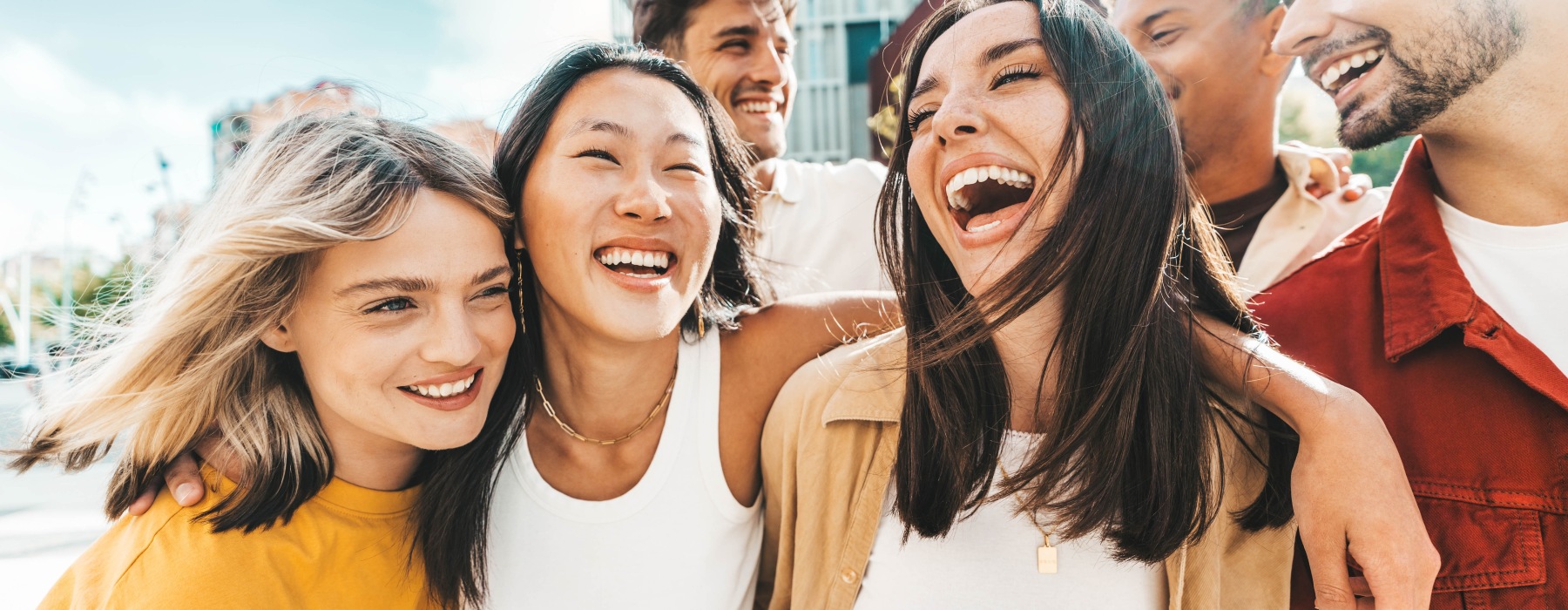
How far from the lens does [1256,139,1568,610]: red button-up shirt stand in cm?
180

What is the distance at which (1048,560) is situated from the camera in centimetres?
194

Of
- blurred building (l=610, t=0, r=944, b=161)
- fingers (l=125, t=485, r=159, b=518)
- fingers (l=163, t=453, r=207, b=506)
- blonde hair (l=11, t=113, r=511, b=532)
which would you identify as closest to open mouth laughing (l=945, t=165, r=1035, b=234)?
blonde hair (l=11, t=113, r=511, b=532)

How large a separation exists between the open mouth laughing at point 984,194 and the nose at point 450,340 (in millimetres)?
1181

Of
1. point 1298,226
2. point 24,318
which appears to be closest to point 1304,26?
point 1298,226

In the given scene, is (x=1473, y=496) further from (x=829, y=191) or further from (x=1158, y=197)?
(x=829, y=191)

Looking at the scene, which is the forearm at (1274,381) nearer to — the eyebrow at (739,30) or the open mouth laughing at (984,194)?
the open mouth laughing at (984,194)

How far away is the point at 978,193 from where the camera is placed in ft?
7.60

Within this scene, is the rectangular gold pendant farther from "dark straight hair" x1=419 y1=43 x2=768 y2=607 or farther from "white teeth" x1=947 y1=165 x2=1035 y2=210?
"dark straight hair" x1=419 y1=43 x2=768 y2=607

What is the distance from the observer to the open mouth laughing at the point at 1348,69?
2.12 metres

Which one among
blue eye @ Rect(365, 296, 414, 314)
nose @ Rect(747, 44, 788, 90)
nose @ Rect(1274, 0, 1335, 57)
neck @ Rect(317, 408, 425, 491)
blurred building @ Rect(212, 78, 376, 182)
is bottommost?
neck @ Rect(317, 408, 425, 491)

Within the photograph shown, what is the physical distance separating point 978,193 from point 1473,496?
4.22ft

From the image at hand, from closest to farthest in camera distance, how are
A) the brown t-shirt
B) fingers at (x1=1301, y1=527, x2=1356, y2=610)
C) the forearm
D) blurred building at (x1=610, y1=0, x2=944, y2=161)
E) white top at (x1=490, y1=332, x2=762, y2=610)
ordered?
fingers at (x1=1301, y1=527, x2=1356, y2=610) < the forearm < white top at (x1=490, y1=332, x2=762, y2=610) < the brown t-shirt < blurred building at (x1=610, y1=0, x2=944, y2=161)

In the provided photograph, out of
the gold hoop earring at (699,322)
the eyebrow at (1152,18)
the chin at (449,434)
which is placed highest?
the eyebrow at (1152,18)

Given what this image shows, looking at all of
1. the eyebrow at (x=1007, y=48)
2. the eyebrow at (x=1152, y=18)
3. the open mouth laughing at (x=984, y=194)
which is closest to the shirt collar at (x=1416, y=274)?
the open mouth laughing at (x=984, y=194)
